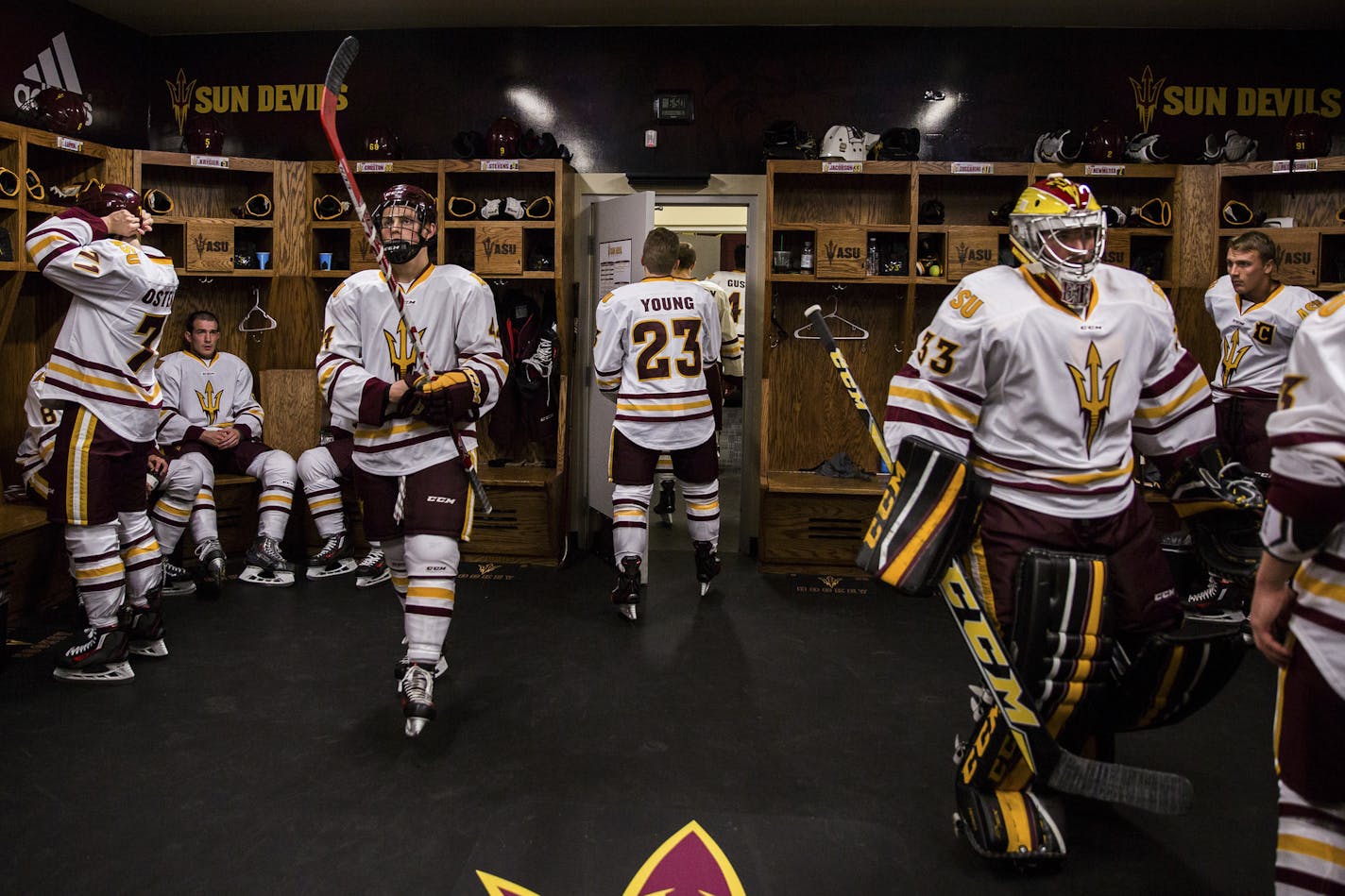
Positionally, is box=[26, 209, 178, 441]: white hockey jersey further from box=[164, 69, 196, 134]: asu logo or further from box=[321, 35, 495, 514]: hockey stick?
box=[164, 69, 196, 134]: asu logo

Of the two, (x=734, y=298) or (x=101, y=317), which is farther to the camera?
(x=734, y=298)

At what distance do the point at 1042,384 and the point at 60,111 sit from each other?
4.39 metres

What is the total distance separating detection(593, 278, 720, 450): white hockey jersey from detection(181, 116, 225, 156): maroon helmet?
2.44 m

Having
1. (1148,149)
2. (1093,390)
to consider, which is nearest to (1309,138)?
(1148,149)

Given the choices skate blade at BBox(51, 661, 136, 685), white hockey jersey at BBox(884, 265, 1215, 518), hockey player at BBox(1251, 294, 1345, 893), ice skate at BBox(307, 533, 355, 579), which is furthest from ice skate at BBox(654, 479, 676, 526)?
hockey player at BBox(1251, 294, 1345, 893)

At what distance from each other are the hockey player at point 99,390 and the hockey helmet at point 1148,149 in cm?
438

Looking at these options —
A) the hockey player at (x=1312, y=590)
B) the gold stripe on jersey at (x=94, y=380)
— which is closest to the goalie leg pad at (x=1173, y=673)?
the hockey player at (x=1312, y=590)

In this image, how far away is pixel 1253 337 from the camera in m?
4.00

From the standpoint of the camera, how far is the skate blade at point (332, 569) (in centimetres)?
448

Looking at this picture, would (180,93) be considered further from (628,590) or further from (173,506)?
(628,590)

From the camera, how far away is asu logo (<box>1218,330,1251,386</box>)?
4047mm

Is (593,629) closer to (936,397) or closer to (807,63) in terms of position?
(936,397)

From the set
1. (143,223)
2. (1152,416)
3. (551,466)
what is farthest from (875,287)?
(143,223)

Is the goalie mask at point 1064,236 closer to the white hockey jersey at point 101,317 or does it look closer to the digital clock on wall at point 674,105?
the white hockey jersey at point 101,317
